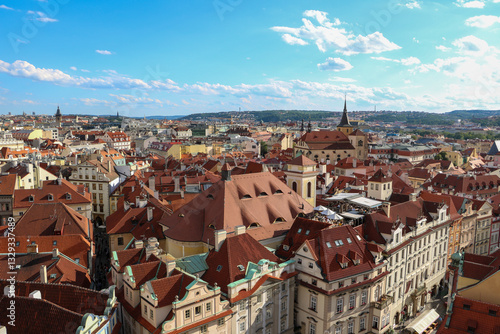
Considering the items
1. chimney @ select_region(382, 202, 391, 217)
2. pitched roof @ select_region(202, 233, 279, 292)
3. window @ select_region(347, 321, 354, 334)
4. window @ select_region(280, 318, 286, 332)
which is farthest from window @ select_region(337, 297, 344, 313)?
chimney @ select_region(382, 202, 391, 217)

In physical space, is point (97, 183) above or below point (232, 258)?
below

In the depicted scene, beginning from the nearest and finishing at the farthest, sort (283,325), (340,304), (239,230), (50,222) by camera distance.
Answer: (340,304) < (283,325) < (239,230) < (50,222)

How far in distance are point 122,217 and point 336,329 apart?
108ft

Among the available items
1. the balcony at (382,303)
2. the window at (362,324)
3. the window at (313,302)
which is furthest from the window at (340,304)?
the balcony at (382,303)

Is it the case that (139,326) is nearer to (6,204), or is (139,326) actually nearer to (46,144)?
(6,204)

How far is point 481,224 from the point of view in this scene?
66312mm

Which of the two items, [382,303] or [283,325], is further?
[382,303]

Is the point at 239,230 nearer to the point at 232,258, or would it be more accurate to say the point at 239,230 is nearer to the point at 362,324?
the point at 232,258

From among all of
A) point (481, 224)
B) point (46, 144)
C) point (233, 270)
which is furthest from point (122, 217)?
point (46, 144)

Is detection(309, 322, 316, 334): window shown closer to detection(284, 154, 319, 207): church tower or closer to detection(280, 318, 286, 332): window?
detection(280, 318, 286, 332): window

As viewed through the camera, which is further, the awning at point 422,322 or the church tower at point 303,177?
the church tower at point 303,177

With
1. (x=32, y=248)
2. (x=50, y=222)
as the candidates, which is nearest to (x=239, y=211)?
(x=32, y=248)

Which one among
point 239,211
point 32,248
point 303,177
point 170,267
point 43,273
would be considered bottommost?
point 32,248

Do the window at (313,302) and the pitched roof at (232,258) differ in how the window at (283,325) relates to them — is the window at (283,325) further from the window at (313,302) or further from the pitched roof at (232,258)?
the pitched roof at (232,258)
